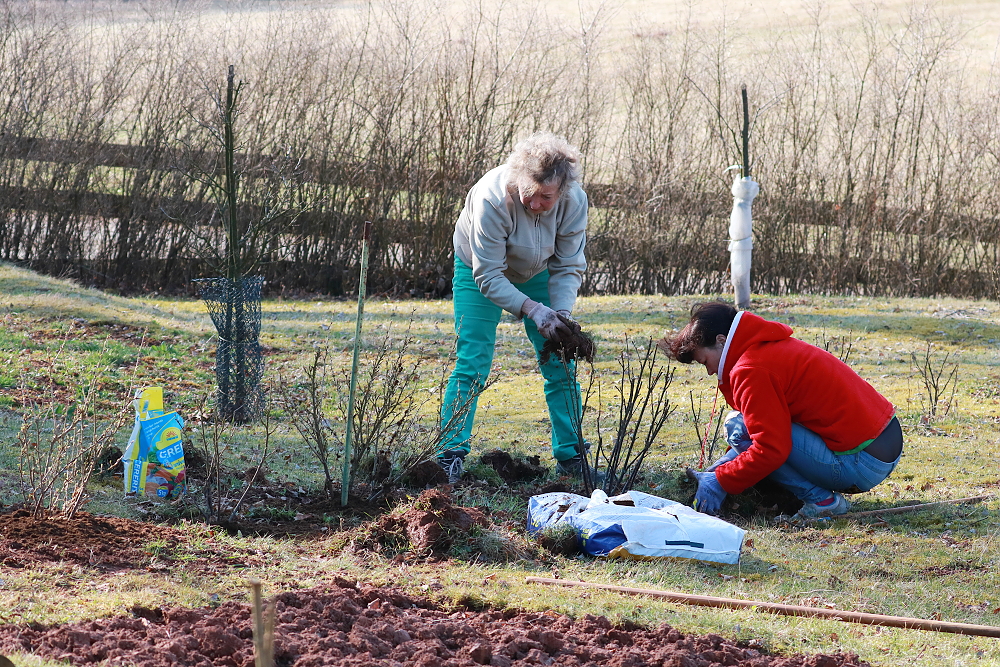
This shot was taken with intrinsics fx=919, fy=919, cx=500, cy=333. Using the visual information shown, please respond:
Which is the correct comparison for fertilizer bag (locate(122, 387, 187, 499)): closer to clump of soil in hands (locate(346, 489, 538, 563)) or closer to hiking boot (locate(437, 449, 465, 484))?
clump of soil in hands (locate(346, 489, 538, 563))

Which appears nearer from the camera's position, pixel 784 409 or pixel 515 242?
pixel 784 409

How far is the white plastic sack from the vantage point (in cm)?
358

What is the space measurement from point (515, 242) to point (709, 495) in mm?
1466

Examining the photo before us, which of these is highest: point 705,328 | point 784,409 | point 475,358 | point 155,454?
point 705,328

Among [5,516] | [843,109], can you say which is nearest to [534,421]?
[5,516]

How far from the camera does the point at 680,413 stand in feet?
21.9

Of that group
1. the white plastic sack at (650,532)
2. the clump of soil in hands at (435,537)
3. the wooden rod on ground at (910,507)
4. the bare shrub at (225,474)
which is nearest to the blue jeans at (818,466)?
the wooden rod on ground at (910,507)

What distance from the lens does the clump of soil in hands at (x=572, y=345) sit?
4141mm

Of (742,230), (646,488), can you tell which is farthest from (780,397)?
(742,230)

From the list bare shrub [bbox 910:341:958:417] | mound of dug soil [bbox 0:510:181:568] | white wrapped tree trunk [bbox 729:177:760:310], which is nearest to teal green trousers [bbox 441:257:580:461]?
mound of dug soil [bbox 0:510:181:568]

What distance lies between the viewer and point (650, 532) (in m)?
3.60

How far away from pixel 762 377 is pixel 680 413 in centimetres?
284

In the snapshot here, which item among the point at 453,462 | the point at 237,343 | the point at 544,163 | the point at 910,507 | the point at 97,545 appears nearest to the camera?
the point at 97,545

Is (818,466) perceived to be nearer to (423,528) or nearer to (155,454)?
(423,528)
